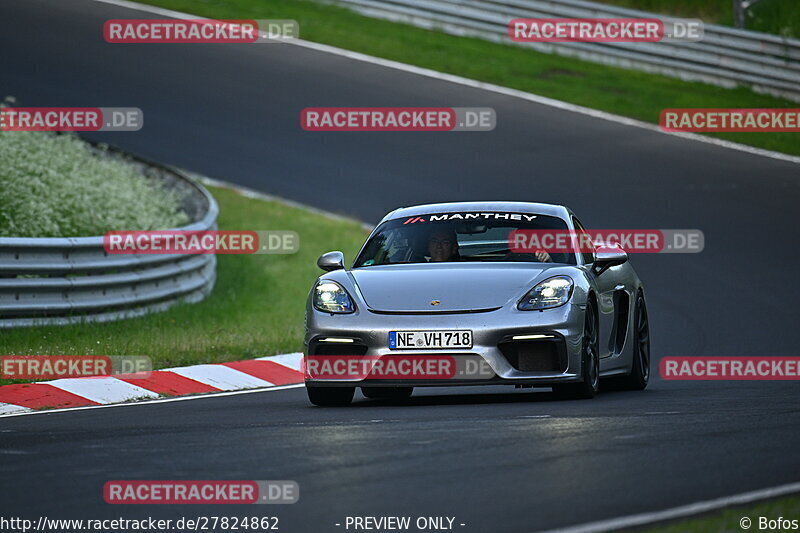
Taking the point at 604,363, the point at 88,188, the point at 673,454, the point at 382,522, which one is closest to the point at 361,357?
the point at 604,363

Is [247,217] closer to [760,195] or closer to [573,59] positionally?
[760,195]

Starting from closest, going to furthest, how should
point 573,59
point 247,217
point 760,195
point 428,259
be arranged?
1. point 428,259
2. point 247,217
3. point 760,195
4. point 573,59

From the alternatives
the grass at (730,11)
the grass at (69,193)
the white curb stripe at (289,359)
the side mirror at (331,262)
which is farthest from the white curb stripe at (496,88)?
the side mirror at (331,262)

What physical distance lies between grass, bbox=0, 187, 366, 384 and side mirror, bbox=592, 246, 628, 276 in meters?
3.79

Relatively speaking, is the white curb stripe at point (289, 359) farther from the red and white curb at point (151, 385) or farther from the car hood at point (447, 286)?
the car hood at point (447, 286)

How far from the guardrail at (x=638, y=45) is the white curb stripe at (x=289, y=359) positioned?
14.1 meters

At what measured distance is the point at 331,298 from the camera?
31.6 ft

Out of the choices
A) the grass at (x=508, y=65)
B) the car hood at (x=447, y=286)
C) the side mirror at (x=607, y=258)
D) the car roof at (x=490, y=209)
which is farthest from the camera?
the grass at (x=508, y=65)

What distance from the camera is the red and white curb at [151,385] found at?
409 inches

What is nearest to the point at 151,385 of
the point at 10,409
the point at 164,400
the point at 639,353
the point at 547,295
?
the point at 164,400

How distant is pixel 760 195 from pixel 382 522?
16297 millimetres

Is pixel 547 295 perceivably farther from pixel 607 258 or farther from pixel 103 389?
pixel 103 389

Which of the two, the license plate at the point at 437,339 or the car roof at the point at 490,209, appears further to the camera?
the car roof at the point at 490,209

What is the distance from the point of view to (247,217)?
63.6 feet
